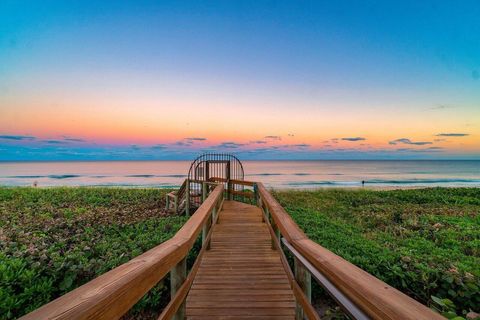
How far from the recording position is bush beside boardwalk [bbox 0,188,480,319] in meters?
3.99

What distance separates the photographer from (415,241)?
7457mm

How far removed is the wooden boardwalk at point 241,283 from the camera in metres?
2.76

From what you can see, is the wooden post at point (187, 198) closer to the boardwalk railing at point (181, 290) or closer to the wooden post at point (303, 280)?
the boardwalk railing at point (181, 290)

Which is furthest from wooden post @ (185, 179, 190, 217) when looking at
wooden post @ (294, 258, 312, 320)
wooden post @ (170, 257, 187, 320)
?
wooden post @ (294, 258, 312, 320)

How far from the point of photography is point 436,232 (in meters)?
8.40

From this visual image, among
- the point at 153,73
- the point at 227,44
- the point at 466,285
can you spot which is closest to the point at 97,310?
the point at 466,285

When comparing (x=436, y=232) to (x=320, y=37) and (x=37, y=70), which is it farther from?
(x=37, y=70)

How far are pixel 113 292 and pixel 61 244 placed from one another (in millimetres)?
6333

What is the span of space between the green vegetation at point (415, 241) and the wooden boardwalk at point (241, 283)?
1.65 meters

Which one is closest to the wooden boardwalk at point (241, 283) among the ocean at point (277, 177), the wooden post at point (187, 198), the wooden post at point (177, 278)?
the wooden post at point (177, 278)

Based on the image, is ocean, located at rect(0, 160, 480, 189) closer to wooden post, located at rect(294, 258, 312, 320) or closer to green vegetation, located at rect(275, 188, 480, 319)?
green vegetation, located at rect(275, 188, 480, 319)

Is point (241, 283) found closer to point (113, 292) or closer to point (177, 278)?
point (177, 278)

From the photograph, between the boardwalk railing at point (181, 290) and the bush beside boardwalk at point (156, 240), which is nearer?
the boardwalk railing at point (181, 290)

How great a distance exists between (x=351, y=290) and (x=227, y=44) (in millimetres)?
15759
